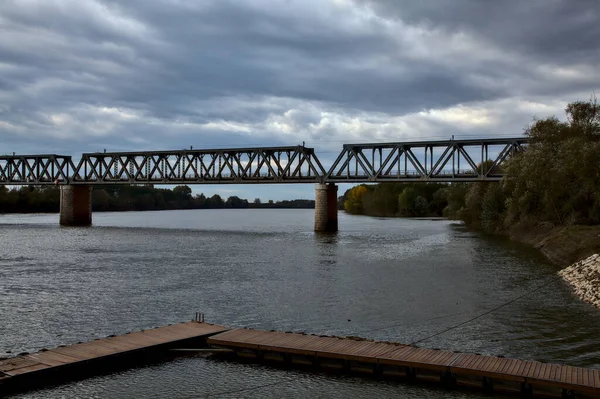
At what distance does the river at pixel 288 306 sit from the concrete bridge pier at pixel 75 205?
78906 millimetres

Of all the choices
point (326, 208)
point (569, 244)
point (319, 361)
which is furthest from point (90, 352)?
point (326, 208)

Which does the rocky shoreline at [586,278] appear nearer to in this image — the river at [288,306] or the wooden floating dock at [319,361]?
the river at [288,306]

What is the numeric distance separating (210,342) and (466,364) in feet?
30.0

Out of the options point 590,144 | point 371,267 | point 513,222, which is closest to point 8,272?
point 371,267

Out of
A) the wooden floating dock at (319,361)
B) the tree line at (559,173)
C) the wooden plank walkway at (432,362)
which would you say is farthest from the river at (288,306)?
the tree line at (559,173)

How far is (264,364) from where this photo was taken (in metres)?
20.6

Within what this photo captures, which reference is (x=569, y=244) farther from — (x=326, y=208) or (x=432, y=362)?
(x=326, y=208)

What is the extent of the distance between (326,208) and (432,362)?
8826 centimetres

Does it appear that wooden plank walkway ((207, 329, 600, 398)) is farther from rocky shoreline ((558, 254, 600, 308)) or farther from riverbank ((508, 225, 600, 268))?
riverbank ((508, 225, 600, 268))

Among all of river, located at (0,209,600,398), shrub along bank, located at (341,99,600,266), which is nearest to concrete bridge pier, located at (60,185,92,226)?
river, located at (0,209,600,398)

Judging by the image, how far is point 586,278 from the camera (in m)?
37.3

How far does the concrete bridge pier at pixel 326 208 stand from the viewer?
106 m

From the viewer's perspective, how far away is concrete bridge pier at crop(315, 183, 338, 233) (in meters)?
106

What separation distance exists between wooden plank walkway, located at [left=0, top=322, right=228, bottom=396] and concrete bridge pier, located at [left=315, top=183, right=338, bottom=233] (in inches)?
3222
